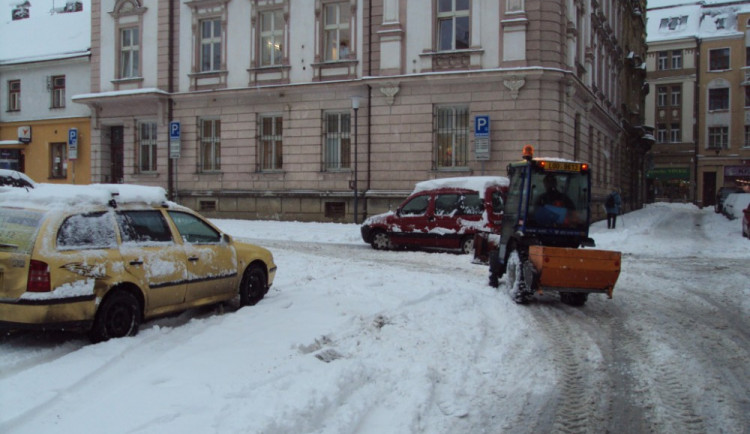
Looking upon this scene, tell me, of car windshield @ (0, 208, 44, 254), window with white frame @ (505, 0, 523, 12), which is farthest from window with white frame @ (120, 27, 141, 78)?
car windshield @ (0, 208, 44, 254)

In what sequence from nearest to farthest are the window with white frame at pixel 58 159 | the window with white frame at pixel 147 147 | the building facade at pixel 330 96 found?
the building facade at pixel 330 96 → the window with white frame at pixel 147 147 → the window with white frame at pixel 58 159

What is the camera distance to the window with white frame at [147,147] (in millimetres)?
26781

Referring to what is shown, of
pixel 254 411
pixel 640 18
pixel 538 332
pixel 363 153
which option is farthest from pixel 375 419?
pixel 640 18

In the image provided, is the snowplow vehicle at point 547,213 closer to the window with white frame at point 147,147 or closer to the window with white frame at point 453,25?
the window with white frame at point 453,25

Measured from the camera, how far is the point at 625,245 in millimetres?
18312

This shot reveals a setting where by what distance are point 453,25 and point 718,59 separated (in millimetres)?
47268

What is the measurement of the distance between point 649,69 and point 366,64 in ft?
161

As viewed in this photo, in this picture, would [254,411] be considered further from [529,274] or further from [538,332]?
[529,274]

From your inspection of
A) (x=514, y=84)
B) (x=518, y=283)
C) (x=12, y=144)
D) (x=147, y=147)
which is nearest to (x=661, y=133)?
(x=514, y=84)

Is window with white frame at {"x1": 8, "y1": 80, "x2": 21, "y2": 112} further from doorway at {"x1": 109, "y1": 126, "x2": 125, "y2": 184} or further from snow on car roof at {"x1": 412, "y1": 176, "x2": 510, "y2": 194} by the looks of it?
snow on car roof at {"x1": 412, "y1": 176, "x2": 510, "y2": 194}

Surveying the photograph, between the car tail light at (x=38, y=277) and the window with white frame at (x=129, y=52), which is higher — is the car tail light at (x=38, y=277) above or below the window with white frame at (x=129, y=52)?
below

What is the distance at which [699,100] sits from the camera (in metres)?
58.8

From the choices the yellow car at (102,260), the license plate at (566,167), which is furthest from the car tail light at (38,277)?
the license plate at (566,167)

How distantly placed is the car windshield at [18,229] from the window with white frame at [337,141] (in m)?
17.8
